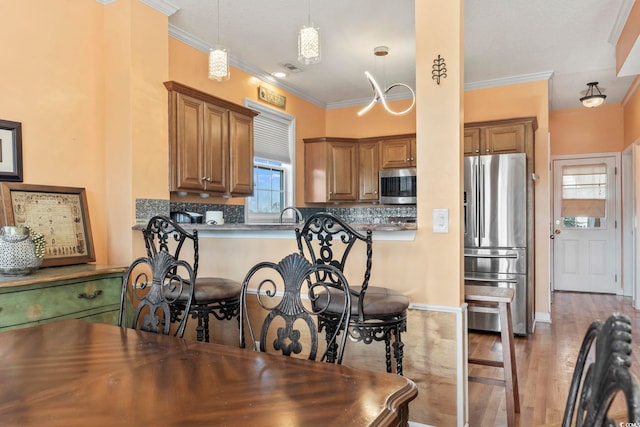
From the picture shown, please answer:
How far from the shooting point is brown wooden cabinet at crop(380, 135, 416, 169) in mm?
5586

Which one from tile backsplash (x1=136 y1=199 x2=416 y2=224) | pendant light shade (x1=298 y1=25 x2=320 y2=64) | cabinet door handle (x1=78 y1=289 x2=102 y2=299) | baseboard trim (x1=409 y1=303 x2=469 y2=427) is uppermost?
pendant light shade (x1=298 y1=25 x2=320 y2=64)

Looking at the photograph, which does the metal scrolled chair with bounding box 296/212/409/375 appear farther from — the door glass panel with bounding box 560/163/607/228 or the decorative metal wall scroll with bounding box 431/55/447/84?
the door glass panel with bounding box 560/163/607/228

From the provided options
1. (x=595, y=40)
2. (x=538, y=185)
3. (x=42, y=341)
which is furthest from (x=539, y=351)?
(x=42, y=341)

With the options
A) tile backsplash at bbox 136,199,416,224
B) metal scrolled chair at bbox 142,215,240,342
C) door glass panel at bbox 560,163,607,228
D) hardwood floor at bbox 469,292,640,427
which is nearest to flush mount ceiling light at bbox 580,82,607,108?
door glass panel at bbox 560,163,607,228

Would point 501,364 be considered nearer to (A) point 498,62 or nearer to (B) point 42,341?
(B) point 42,341

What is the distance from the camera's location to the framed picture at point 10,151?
260 centimetres

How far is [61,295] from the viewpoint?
2.40m

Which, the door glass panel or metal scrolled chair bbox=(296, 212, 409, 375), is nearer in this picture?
metal scrolled chair bbox=(296, 212, 409, 375)

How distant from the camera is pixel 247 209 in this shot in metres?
4.73

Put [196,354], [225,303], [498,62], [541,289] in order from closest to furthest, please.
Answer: [196,354]
[225,303]
[498,62]
[541,289]

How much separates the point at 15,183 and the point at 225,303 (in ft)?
4.98

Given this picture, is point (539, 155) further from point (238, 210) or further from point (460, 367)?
point (460, 367)

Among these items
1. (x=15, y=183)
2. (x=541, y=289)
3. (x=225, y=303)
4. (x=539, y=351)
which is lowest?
(x=539, y=351)

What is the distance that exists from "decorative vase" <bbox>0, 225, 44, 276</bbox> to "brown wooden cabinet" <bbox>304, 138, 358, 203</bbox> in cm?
376
